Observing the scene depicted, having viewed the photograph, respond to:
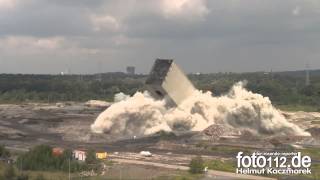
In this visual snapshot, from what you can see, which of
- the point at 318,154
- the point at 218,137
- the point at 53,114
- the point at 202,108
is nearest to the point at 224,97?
the point at 202,108

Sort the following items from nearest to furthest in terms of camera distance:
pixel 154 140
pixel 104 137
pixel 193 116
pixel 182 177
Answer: pixel 182 177 → pixel 154 140 → pixel 104 137 → pixel 193 116

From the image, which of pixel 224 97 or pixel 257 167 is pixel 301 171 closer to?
pixel 257 167

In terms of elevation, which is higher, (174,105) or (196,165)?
(174,105)

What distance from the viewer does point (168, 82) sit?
96.3 m

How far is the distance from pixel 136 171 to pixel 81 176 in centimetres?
614

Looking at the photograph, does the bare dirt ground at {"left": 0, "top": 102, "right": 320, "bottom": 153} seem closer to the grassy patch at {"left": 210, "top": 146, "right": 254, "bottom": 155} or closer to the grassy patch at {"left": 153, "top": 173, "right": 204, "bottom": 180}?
the grassy patch at {"left": 210, "top": 146, "right": 254, "bottom": 155}

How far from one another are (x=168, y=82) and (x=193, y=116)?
9.48 meters

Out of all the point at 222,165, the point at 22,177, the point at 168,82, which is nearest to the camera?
the point at 22,177

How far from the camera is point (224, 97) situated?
10738cm

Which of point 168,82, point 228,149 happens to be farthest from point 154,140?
point 228,149

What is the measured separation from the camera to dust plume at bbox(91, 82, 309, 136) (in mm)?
99875

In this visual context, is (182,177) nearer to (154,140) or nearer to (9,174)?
(9,174)

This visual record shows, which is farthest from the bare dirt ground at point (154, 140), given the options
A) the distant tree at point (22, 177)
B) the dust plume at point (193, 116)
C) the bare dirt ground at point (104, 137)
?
the distant tree at point (22, 177)

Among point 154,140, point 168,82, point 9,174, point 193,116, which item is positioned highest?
point 168,82
